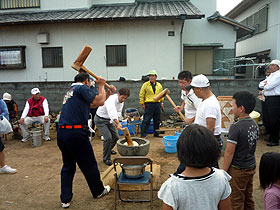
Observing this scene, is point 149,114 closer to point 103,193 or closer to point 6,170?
point 103,193

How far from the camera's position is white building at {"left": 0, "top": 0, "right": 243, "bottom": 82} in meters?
9.96

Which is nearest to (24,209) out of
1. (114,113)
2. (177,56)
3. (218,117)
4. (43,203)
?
(43,203)

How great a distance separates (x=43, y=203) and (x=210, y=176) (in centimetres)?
297

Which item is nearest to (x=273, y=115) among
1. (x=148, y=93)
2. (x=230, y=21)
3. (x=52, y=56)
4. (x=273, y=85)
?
(x=273, y=85)

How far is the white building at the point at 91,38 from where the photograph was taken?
996cm

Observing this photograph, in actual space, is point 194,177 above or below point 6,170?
above

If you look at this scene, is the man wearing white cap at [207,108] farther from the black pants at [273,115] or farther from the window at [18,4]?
the window at [18,4]

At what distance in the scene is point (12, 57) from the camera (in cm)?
1078

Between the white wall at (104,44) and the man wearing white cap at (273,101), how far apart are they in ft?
15.6

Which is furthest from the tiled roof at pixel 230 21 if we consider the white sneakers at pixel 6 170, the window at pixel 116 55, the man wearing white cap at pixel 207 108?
the white sneakers at pixel 6 170

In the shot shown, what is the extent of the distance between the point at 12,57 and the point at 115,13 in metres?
5.25

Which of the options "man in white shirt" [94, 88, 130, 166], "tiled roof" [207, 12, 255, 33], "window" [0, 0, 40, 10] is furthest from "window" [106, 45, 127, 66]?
"man in white shirt" [94, 88, 130, 166]

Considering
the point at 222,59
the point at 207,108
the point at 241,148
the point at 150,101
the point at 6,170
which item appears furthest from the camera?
the point at 222,59

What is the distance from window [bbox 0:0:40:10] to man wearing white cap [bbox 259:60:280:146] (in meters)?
10.9
